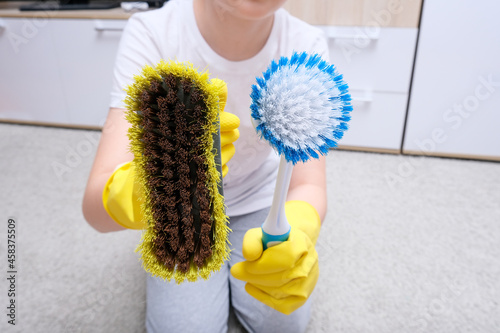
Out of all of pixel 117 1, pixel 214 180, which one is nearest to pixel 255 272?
pixel 214 180

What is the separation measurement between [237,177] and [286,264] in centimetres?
31

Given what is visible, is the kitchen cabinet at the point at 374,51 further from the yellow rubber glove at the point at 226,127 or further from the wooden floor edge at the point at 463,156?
the yellow rubber glove at the point at 226,127

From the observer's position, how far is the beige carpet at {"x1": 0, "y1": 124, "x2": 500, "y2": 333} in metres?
0.86

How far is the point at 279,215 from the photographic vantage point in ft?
1.44

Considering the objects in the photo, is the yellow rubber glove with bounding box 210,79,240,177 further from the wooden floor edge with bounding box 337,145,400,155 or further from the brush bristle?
the wooden floor edge with bounding box 337,145,400,155

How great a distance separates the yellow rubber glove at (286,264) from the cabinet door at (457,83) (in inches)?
43.7

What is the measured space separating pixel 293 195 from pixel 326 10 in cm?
102

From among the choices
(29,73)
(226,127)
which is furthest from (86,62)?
(226,127)

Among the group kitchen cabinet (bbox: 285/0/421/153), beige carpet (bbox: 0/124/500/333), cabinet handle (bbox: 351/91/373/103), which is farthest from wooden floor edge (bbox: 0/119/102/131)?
cabinet handle (bbox: 351/91/373/103)

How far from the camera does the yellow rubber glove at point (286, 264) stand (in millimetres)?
473

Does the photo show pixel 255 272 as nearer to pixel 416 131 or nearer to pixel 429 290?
pixel 429 290

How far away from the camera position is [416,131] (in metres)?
1.55

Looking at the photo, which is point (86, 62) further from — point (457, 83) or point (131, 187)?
point (457, 83)

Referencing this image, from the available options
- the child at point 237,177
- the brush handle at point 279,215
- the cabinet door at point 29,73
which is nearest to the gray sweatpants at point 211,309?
the child at point 237,177
